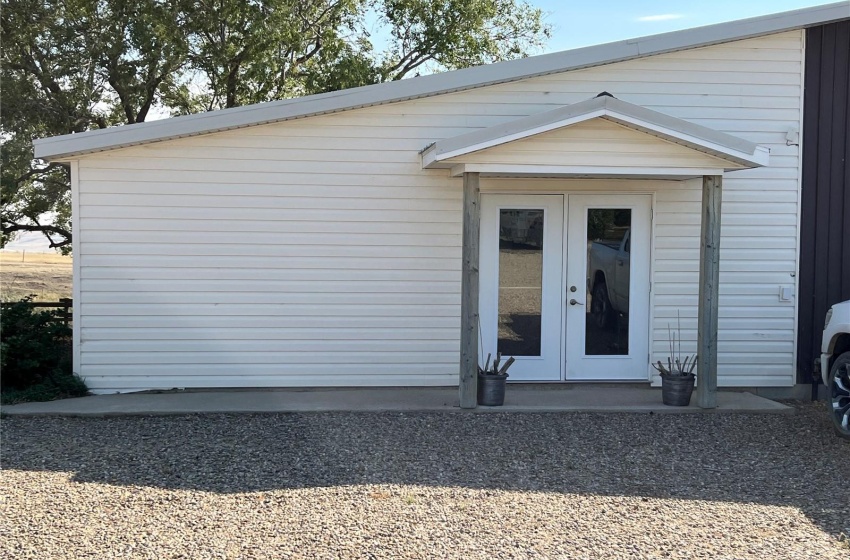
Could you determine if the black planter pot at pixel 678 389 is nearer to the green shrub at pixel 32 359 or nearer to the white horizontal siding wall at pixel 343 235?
the white horizontal siding wall at pixel 343 235

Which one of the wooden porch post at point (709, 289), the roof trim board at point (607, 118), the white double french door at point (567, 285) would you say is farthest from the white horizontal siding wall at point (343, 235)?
the roof trim board at point (607, 118)

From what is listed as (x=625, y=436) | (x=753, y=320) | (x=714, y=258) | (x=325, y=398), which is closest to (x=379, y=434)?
(x=325, y=398)

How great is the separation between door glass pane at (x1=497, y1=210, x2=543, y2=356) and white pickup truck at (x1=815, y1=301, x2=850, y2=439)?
292 cm

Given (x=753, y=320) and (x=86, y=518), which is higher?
(x=753, y=320)

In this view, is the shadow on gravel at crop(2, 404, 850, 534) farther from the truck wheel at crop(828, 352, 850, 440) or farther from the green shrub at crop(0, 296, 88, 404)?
the green shrub at crop(0, 296, 88, 404)

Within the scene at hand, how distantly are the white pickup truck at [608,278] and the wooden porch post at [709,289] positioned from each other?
1.20m

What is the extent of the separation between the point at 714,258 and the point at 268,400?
4564 millimetres

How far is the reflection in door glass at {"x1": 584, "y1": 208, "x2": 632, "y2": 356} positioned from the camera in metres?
9.59

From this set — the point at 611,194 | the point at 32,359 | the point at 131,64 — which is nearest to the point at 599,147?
the point at 611,194

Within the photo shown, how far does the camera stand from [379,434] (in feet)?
24.5

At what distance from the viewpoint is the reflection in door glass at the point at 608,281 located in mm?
9594

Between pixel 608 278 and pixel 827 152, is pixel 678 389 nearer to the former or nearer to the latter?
pixel 608 278

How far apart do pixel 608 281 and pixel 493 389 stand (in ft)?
6.85

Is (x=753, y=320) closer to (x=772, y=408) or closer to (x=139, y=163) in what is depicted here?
(x=772, y=408)
